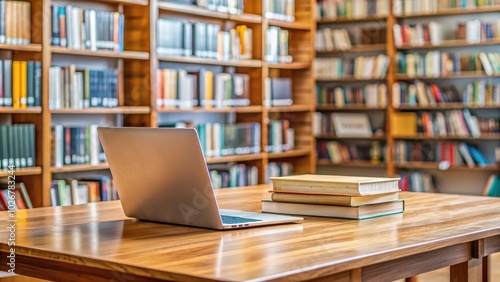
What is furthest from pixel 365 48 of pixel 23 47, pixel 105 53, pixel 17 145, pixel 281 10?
pixel 17 145

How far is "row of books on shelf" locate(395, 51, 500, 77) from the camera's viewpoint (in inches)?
250

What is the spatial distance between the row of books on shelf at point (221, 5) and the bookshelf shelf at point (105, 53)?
1.73ft

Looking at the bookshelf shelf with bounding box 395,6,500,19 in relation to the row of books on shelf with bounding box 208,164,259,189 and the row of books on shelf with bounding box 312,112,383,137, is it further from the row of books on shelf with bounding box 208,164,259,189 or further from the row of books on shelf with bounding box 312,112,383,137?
the row of books on shelf with bounding box 208,164,259,189

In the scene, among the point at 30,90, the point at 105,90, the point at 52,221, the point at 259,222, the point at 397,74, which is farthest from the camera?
the point at 397,74

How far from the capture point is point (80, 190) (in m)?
4.72

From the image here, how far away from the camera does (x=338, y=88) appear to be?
7.15 meters

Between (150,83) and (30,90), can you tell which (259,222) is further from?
(150,83)

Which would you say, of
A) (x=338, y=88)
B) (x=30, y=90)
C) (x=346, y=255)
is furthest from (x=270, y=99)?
(x=346, y=255)

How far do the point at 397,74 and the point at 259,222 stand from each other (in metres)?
5.03

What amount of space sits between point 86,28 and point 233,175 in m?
1.59

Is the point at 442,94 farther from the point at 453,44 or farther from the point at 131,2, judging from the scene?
the point at 131,2

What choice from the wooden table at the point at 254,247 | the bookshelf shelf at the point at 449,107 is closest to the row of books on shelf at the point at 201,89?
the bookshelf shelf at the point at 449,107

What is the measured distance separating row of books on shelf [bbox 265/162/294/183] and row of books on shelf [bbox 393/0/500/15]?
1.58m

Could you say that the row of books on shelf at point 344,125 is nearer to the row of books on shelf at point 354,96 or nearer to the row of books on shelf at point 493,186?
the row of books on shelf at point 354,96
